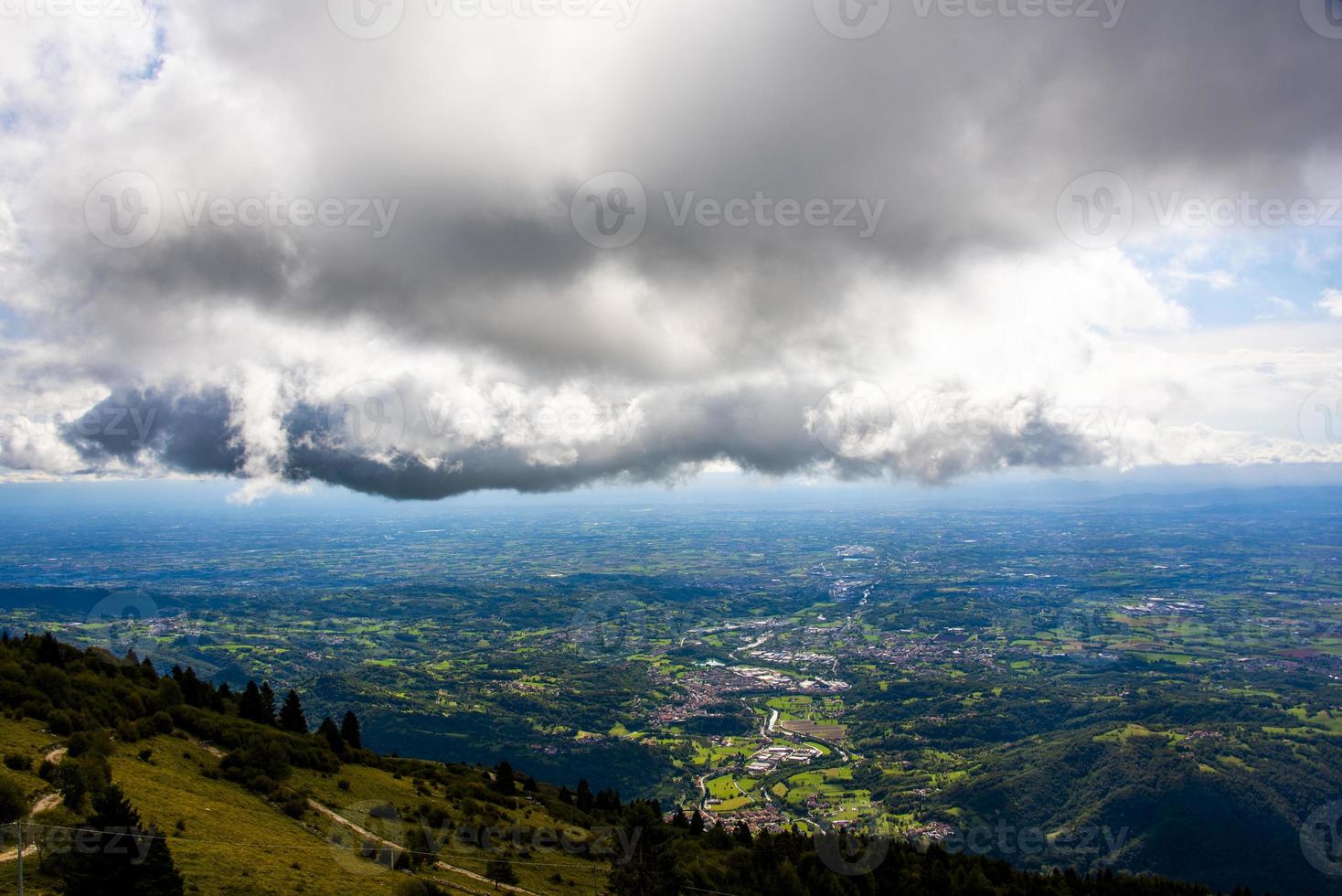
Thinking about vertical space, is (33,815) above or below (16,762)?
below

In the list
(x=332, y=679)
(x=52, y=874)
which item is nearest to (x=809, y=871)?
(x=52, y=874)

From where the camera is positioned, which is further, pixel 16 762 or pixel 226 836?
pixel 226 836

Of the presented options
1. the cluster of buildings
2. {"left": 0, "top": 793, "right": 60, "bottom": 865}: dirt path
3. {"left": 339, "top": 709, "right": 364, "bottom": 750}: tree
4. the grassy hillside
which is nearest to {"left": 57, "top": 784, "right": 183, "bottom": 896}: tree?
the grassy hillside

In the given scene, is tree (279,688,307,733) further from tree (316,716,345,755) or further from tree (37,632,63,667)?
tree (37,632,63,667)

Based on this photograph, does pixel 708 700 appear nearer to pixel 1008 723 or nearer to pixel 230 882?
pixel 1008 723

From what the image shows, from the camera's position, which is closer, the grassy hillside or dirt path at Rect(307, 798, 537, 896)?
the grassy hillside

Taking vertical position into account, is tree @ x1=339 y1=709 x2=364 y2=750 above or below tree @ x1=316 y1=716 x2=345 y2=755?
below

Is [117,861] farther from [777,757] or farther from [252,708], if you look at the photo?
[777,757]

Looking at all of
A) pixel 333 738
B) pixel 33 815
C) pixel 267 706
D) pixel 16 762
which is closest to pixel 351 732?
pixel 267 706

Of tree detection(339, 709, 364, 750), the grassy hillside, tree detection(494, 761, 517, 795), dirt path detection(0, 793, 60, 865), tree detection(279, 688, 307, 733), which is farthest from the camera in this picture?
tree detection(339, 709, 364, 750)

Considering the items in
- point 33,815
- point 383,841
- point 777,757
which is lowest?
point 777,757
